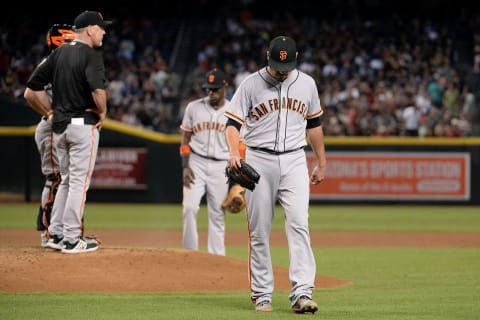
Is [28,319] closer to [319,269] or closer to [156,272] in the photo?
[156,272]

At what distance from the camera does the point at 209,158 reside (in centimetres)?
1041

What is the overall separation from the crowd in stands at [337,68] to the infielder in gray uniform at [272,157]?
48.3 ft

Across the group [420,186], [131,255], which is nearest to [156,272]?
[131,255]

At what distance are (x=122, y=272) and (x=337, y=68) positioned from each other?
1849 centimetres

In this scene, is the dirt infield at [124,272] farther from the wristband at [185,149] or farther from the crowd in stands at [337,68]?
the crowd in stands at [337,68]

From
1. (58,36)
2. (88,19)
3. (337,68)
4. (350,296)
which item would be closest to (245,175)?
(350,296)

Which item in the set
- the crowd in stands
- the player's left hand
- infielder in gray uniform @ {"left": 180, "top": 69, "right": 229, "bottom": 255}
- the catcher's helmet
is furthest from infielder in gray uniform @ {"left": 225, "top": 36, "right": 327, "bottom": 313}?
the crowd in stands

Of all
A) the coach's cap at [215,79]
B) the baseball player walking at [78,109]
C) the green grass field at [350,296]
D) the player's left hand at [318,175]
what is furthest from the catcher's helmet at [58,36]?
the player's left hand at [318,175]

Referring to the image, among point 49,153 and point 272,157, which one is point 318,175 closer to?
point 272,157

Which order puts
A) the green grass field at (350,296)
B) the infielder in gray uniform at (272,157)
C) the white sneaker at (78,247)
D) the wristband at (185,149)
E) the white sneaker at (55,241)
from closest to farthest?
the green grass field at (350,296) < the infielder in gray uniform at (272,157) < the white sneaker at (78,247) < the white sneaker at (55,241) < the wristband at (185,149)

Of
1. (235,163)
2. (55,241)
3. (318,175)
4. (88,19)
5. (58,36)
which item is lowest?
(55,241)

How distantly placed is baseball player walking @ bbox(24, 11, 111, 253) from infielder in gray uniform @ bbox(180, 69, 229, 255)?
2.09 meters

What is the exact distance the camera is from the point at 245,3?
30.1 meters

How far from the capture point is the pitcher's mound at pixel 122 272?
25.3 ft
